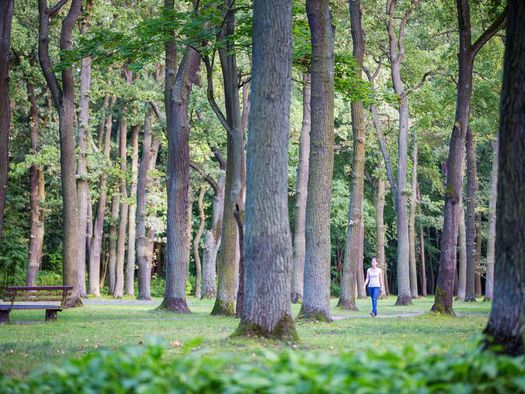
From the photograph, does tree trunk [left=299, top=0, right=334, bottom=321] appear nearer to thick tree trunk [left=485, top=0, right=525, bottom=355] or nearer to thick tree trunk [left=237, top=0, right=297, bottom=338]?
thick tree trunk [left=237, top=0, right=297, bottom=338]

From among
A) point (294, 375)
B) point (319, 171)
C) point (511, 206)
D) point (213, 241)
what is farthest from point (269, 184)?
point (213, 241)

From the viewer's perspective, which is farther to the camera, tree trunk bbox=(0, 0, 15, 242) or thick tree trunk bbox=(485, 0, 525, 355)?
tree trunk bbox=(0, 0, 15, 242)

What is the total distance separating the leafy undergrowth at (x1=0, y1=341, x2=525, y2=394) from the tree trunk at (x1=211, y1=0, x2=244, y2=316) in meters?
12.2

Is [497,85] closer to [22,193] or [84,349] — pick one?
[84,349]

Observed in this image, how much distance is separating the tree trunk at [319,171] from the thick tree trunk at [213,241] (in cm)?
1795

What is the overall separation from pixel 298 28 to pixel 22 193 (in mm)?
28919

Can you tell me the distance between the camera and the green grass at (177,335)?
10.0 metres

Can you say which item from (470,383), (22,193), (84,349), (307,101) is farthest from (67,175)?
(22,193)

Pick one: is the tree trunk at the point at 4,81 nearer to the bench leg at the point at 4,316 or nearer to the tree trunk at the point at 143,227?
the bench leg at the point at 4,316

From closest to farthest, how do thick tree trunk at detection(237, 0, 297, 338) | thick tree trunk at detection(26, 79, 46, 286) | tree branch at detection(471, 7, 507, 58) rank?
thick tree trunk at detection(237, 0, 297, 338) < tree branch at detection(471, 7, 507, 58) < thick tree trunk at detection(26, 79, 46, 286)

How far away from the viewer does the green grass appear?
1005cm

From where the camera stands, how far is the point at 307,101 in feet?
98.4

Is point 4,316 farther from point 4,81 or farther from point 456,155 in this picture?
point 456,155

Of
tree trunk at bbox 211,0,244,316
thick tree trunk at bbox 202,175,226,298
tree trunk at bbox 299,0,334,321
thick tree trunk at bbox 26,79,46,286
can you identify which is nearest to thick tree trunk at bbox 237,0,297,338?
tree trunk at bbox 299,0,334,321
